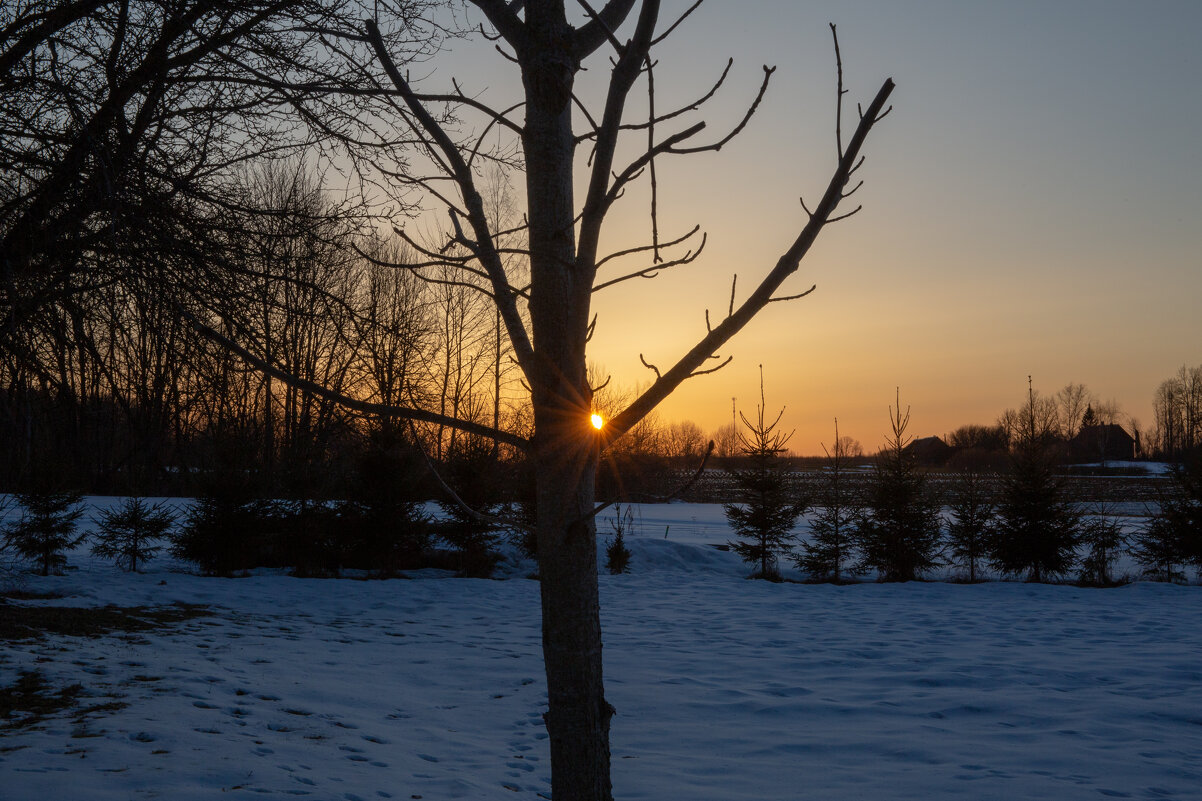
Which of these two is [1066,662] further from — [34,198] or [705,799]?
[34,198]

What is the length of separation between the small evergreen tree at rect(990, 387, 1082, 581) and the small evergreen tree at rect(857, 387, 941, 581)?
1.36 m

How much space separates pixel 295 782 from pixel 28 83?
417 centimetres

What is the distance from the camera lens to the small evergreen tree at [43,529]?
472 inches

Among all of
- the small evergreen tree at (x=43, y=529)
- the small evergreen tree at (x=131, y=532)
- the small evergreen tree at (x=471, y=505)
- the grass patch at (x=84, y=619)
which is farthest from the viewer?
the small evergreen tree at (x=471, y=505)

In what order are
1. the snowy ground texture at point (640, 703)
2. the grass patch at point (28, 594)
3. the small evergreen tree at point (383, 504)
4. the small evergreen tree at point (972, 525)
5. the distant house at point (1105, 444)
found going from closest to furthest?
the snowy ground texture at point (640, 703) < the grass patch at point (28, 594) < the small evergreen tree at point (383, 504) < the small evergreen tree at point (972, 525) < the distant house at point (1105, 444)

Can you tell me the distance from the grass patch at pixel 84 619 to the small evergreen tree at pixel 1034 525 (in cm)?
1504

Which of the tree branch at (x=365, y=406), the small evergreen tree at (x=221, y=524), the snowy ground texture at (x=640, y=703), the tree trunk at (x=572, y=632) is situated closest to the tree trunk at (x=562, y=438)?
the tree trunk at (x=572, y=632)

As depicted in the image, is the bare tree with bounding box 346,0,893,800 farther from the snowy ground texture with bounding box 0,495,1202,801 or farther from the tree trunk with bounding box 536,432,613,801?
the snowy ground texture with bounding box 0,495,1202,801

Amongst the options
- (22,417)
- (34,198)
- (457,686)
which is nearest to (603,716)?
(22,417)

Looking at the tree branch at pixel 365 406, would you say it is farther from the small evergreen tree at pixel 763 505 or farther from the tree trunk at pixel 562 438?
the small evergreen tree at pixel 763 505

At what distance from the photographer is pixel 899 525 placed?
16156mm

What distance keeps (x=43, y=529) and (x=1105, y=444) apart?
95.9m

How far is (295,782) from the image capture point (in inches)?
174

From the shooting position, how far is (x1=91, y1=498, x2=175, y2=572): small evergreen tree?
13.1 meters
